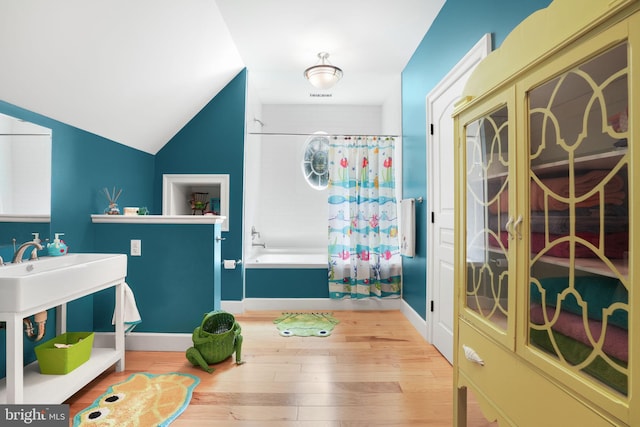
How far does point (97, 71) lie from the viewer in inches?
85.7

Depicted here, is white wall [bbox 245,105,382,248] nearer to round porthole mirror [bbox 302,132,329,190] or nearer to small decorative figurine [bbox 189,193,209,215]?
round porthole mirror [bbox 302,132,329,190]

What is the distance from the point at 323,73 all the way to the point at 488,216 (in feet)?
8.29

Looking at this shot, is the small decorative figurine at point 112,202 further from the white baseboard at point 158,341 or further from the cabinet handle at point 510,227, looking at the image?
the cabinet handle at point 510,227

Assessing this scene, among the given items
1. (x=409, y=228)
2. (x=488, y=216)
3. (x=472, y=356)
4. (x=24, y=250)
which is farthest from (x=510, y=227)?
(x=24, y=250)

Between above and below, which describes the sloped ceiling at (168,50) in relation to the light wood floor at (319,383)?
above

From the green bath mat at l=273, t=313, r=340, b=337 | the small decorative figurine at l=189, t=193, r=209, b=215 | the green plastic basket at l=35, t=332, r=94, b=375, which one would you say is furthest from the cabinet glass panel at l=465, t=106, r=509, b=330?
the small decorative figurine at l=189, t=193, r=209, b=215

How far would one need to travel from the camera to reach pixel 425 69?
301cm

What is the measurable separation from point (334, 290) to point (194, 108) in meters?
2.38

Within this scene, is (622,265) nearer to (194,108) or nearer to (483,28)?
(483,28)

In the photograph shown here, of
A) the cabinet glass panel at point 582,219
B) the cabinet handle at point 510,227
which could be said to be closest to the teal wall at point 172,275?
the cabinet handle at point 510,227

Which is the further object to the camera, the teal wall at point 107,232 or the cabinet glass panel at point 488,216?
the teal wall at point 107,232

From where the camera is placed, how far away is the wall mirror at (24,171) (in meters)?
1.86

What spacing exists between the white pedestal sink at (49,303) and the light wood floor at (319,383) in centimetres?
15

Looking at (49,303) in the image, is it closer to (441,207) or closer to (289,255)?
(441,207)
